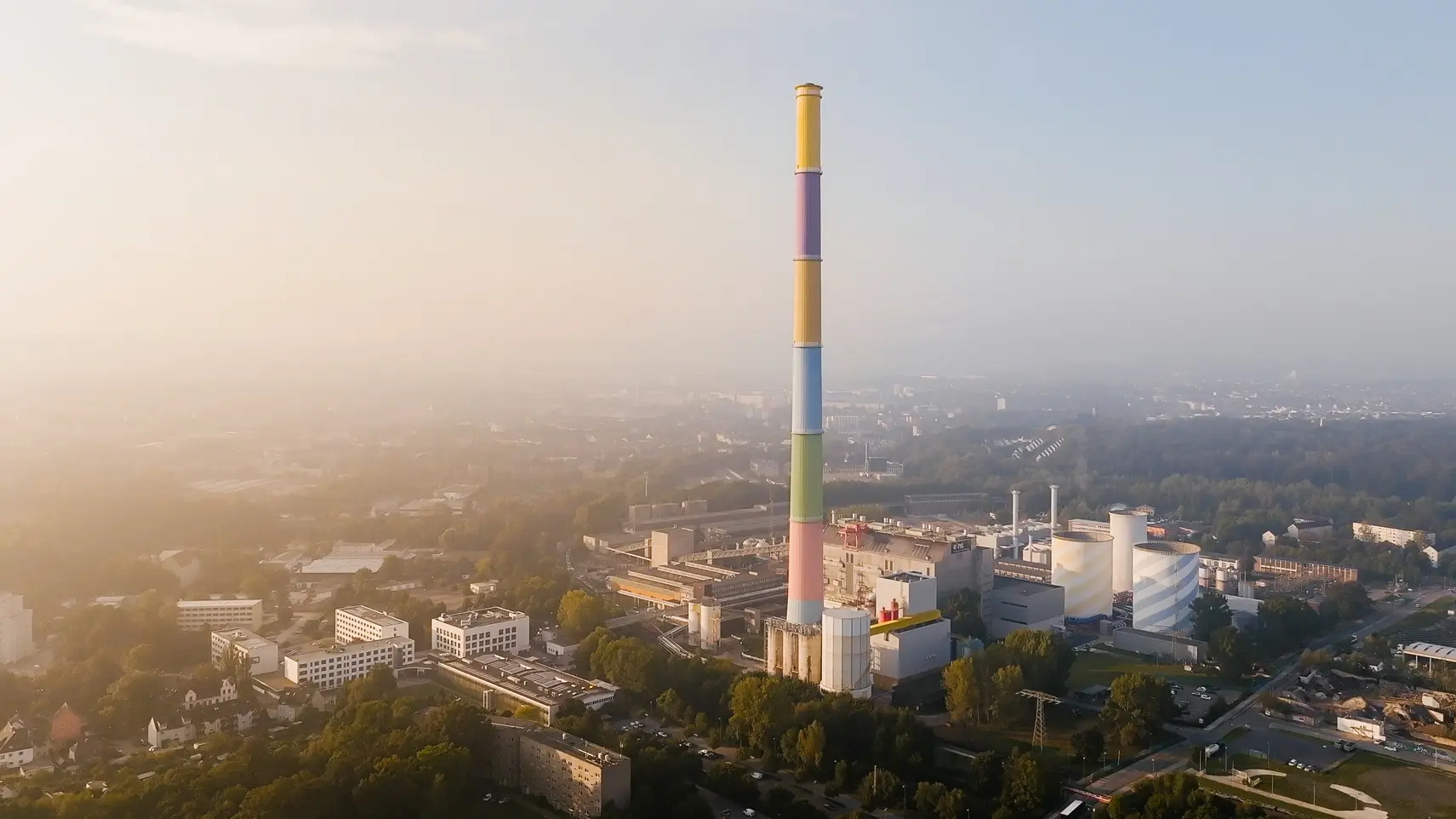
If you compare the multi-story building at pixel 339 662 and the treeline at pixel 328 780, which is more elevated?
the treeline at pixel 328 780

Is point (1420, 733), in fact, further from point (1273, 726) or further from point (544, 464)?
point (544, 464)

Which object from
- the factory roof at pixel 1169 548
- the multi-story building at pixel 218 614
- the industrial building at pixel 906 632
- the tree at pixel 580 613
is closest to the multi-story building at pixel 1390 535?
the factory roof at pixel 1169 548

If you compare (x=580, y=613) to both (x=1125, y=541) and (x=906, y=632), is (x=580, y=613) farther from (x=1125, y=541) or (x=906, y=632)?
(x=1125, y=541)

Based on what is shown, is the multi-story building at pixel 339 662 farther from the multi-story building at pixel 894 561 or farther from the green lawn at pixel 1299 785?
the green lawn at pixel 1299 785

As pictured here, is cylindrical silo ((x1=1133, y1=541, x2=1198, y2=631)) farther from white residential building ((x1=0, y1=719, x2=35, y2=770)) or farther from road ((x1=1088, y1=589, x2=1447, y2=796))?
white residential building ((x1=0, y1=719, x2=35, y2=770))

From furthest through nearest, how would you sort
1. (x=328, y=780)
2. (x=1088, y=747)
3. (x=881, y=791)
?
(x=1088, y=747) < (x=881, y=791) < (x=328, y=780)

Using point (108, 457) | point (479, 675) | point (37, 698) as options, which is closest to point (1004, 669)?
point (479, 675)

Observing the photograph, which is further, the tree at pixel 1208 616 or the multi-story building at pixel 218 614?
the multi-story building at pixel 218 614

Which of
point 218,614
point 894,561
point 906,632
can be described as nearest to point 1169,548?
point 894,561
